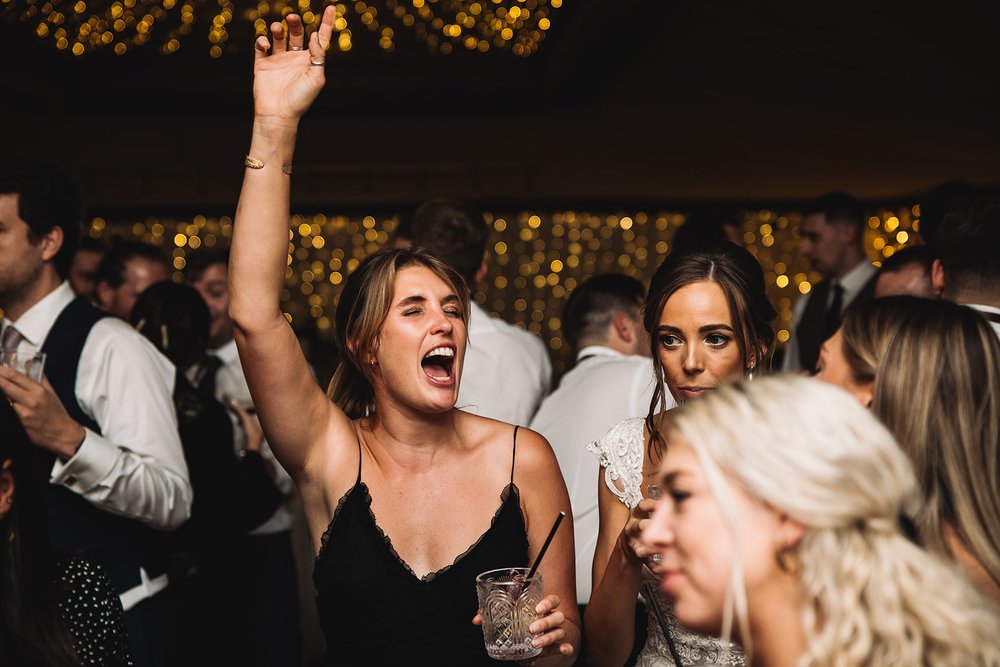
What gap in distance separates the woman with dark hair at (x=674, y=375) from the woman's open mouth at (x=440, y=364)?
0.37m

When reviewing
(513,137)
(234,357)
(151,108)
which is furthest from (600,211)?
(234,357)

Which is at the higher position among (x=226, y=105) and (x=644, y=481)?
(x=226, y=105)

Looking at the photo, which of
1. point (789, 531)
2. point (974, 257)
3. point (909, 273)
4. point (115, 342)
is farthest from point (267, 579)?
point (789, 531)

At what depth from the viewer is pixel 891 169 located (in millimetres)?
8195

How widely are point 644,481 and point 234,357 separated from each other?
244 cm

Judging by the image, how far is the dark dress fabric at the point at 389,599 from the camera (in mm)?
2100

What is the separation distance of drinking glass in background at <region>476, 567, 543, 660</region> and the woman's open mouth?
55 cm

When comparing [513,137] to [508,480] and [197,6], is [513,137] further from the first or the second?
[508,480]

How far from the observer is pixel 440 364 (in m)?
2.30

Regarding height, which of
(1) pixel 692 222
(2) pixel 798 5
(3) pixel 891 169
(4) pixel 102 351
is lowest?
(4) pixel 102 351

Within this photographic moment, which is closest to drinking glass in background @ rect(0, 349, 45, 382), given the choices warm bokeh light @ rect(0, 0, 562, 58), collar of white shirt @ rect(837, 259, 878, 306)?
warm bokeh light @ rect(0, 0, 562, 58)

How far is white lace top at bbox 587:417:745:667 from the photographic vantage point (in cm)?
221

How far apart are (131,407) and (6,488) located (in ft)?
2.89

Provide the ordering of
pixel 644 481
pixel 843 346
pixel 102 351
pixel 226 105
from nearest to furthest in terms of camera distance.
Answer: pixel 843 346 < pixel 644 481 < pixel 102 351 < pixel 226 105
